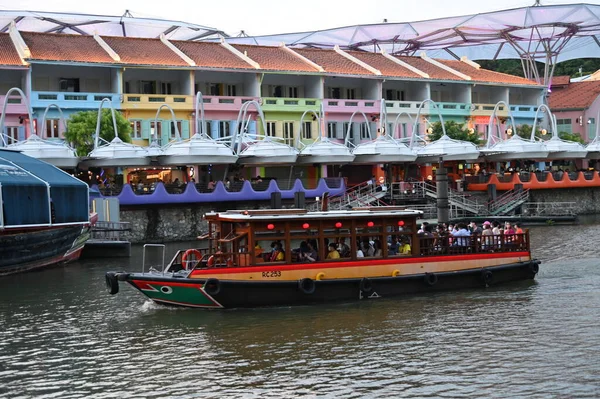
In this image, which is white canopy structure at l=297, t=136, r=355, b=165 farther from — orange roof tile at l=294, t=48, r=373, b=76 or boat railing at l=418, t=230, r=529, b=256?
boat railing at l=418, t=230, r=529, b=256

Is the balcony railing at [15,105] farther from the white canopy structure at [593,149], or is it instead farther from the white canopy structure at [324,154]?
the white canopy structure at [593,149]

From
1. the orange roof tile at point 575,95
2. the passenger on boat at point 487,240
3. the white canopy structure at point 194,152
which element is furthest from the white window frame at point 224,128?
the orange roof tile at point 575,95

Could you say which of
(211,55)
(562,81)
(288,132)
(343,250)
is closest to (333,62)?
(288,132)

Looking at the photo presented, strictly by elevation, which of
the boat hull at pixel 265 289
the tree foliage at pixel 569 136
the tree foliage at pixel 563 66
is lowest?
the boat hull at pixel 265 289

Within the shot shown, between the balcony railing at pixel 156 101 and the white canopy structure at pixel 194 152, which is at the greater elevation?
the balcony railing at pixel 156 101

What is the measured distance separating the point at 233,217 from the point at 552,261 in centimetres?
1562

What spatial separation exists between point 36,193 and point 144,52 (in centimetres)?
2814

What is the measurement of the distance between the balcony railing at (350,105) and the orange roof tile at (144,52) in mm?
11277

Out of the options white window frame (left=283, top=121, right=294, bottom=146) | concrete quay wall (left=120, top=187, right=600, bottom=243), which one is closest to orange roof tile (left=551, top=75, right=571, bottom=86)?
white window frame (left=283, top=121, right=294, bottom=146)

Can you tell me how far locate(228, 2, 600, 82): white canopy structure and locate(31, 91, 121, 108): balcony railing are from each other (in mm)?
35617

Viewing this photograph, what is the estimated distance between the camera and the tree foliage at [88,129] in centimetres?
5884

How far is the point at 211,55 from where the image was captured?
69062 millimetres

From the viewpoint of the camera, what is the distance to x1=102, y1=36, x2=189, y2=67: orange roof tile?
64.4 metres

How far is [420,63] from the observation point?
80375mm
